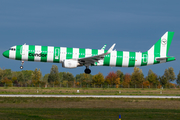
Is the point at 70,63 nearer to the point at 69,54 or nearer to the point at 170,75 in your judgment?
the point at 69,54

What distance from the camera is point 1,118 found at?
23266 millimetres

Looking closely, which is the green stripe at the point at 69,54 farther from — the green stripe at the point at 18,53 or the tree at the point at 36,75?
the tree at the point at 36,75

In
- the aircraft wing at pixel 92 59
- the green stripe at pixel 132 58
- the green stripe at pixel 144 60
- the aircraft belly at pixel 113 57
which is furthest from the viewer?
the green stripe at pixel 144 60

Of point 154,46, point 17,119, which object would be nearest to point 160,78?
point 154,46

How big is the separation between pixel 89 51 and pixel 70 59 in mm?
3690

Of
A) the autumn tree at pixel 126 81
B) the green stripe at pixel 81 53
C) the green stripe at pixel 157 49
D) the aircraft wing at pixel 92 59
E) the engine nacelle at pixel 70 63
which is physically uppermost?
the green stripe at pixel 157 49

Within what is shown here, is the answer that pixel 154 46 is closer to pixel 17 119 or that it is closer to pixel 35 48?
pixel 35 48

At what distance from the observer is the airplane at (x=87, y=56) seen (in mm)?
45250

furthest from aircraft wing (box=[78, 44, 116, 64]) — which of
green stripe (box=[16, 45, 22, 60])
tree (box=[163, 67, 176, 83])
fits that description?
tree (box=[163, 67, 176, 83])

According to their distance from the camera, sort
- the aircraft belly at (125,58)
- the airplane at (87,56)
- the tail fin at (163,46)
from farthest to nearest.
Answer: the tail fin at (163,46), the aircraft belly at (125,58), the airplane at (87,56)

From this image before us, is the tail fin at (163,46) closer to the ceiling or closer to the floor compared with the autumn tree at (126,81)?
closer to the ceiling

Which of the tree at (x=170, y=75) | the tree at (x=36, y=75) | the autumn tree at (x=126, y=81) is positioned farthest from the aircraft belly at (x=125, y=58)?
the tree at (x=170, y=75)

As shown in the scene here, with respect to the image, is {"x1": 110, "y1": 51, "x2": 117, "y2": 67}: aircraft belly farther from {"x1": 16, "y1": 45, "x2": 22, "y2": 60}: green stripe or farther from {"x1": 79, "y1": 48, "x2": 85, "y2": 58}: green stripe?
{"x1": 16, "y1": 45, "x2": 22, "y2": 60}: green stripe

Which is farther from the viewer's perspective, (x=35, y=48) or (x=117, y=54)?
(x=117, y=54)
